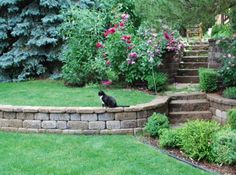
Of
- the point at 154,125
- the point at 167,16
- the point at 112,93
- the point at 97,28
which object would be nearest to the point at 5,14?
the point at 97,28

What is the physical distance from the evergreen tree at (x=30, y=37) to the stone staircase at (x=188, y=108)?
4.47 m

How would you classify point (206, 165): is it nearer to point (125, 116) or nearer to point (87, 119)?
point (125, 116)

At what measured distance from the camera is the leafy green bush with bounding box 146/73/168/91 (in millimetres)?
7832

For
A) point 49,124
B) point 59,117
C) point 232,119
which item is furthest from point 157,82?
point 232,119

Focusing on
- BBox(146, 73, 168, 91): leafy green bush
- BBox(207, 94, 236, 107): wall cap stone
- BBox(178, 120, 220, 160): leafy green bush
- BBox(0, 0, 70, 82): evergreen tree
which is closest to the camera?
BBox(178, 120, 220, 160): leafy green bush

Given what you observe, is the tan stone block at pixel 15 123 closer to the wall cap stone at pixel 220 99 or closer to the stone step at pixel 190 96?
the stone step at pixel 190 96

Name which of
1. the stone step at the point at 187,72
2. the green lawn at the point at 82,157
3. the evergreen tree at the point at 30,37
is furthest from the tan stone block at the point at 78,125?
the evergreen tree at the point at 30,37

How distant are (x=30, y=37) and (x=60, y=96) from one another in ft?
12.5

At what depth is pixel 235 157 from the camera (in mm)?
4730

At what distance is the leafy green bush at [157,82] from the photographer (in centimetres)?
783

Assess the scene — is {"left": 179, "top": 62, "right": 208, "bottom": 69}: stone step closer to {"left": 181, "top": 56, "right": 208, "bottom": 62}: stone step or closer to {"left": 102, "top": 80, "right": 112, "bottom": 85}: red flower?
{"left": 181, "top": 56, "right": 208, "bottom": 62}: stone step

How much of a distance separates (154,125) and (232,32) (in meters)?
3.12

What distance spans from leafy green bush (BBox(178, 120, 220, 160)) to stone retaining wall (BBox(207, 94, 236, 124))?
151 cm

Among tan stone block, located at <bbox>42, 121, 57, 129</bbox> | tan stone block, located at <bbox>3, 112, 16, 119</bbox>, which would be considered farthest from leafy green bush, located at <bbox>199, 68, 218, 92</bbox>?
tan stone block, located at <bbox>3, 112, 16, 119</bbox>
